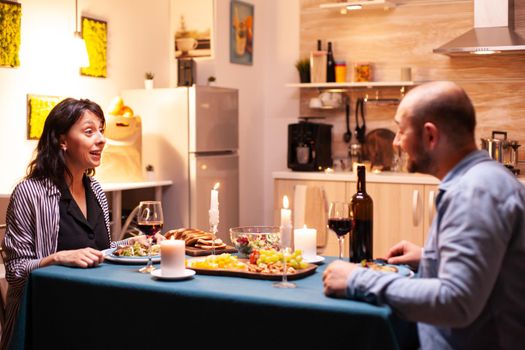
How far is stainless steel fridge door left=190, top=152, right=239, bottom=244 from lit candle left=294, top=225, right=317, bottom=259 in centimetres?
295

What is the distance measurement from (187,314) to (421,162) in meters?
0.75

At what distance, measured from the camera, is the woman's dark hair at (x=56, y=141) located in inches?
110

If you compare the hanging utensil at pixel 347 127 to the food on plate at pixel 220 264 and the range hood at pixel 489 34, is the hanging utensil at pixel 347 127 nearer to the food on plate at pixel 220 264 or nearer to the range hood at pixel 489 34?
the range hood at pixel 489 34

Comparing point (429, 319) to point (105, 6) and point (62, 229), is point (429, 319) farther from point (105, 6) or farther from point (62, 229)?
point (105, 6)

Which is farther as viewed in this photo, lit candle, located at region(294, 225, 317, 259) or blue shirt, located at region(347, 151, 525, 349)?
lit candle, located at region(294, 225, 317, 259)

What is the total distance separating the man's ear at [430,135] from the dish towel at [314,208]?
600 mm

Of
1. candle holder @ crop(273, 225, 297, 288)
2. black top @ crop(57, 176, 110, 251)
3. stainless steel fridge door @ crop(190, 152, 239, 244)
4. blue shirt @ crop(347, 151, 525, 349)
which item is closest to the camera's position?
blue shirt @ crop(347, 151, 525, 349)

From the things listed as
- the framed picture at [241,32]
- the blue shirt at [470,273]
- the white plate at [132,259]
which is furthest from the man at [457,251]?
the framed picture at [241,32]

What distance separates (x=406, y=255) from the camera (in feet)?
7.48

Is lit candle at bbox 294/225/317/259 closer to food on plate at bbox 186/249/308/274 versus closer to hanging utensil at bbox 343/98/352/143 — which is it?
food on plate at bbox 186/249/308/274

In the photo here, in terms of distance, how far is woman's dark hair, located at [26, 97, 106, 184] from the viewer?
2.81 meters

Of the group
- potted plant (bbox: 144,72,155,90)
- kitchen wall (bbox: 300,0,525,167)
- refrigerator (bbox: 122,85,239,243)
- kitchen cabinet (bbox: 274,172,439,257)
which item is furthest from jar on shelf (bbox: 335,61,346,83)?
potted plant (bbox: 144,72,155,90)

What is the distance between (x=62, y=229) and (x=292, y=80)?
159 inches

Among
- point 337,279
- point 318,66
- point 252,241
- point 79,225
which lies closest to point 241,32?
point 318,66
